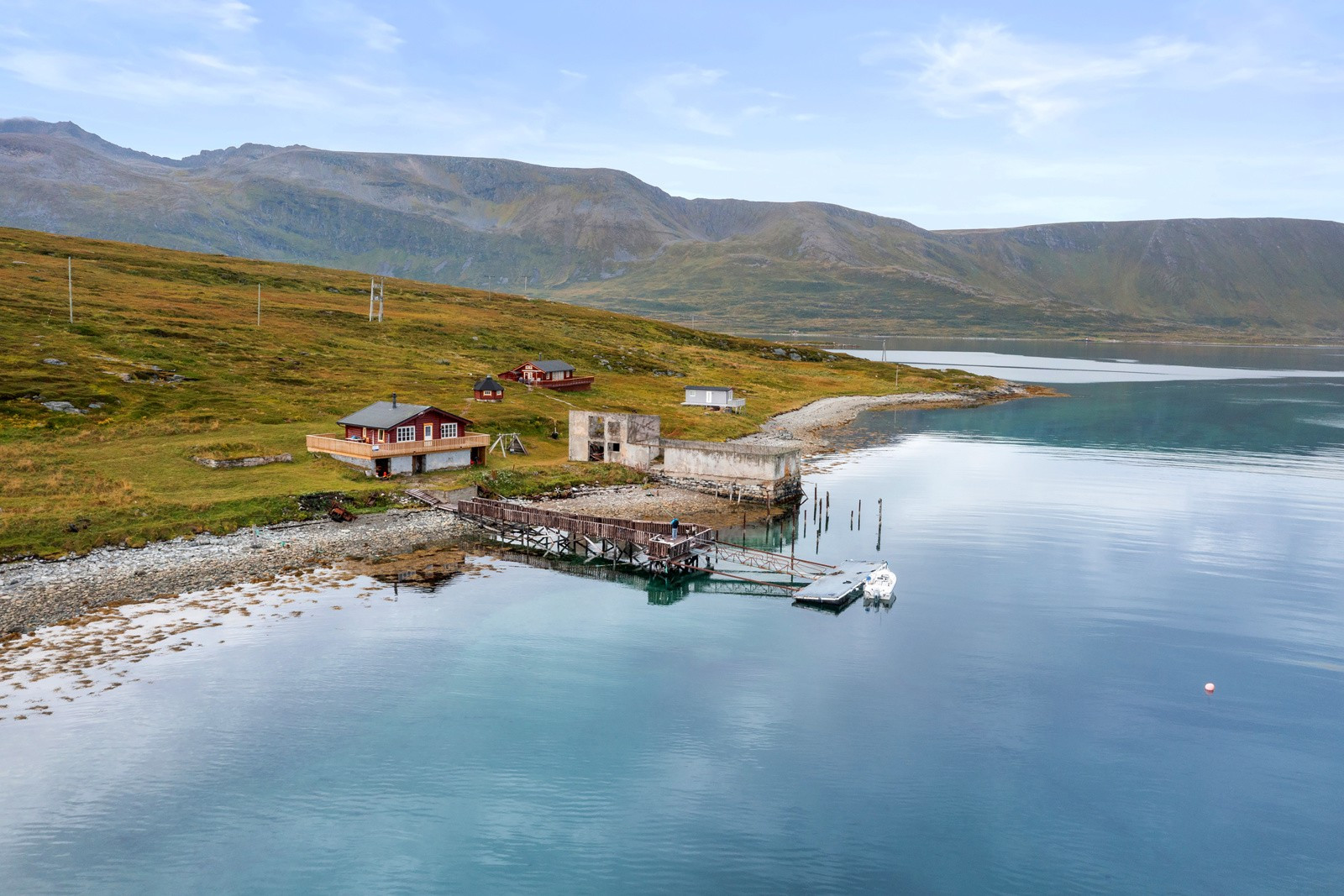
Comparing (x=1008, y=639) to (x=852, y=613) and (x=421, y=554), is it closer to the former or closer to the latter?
(x=852, y=613)

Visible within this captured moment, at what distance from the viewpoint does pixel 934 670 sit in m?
47.5

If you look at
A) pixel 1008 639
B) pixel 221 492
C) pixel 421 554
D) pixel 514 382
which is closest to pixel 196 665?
pixel 421 554

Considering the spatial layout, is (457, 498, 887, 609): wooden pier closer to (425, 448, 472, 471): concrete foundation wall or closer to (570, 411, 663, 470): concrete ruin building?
(425, 448, 472, 471): concrete foundation wall

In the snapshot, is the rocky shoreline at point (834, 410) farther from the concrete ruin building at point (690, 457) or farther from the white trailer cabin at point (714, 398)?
the concrete ruin building at point (690, 457)

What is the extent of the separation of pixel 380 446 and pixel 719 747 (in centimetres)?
4902

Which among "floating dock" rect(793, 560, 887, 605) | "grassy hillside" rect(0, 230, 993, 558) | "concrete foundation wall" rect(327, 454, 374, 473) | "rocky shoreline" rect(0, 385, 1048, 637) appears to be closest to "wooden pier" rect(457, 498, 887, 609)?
"floating dock" rect(793, 560, 887, 605)

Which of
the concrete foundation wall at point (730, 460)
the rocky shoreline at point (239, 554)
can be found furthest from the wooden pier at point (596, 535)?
the concrete foundation wall at point (730, 460)

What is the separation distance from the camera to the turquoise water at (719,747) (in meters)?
31.4

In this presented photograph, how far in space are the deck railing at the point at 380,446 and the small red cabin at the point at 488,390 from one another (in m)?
27.7

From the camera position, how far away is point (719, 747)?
39344 millimetres

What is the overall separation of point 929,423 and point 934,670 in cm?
11327

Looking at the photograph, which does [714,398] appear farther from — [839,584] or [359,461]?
[839,584]

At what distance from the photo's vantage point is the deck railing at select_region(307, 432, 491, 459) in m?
76.8

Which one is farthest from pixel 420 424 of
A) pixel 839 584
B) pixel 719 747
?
pixel 719 747
